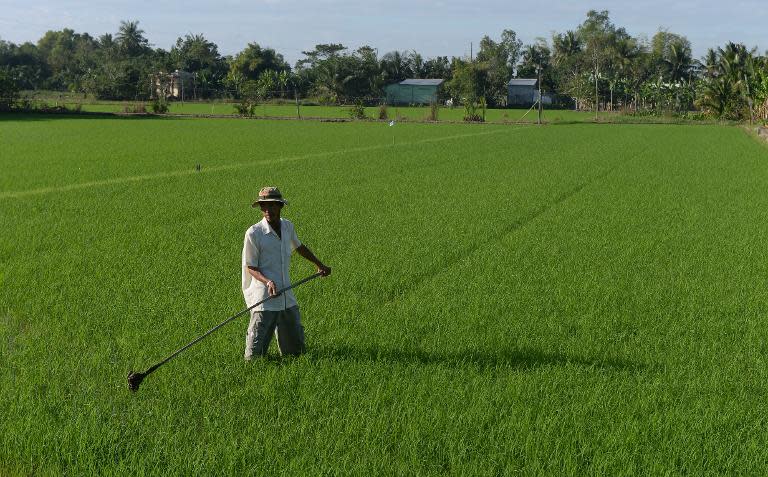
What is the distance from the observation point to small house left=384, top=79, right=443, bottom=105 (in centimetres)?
6519

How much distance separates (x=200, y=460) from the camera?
132 inches

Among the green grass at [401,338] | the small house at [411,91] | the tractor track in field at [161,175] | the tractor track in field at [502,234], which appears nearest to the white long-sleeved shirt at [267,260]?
the green grass at [401,338]

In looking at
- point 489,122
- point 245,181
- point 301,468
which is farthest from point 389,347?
point 489,122

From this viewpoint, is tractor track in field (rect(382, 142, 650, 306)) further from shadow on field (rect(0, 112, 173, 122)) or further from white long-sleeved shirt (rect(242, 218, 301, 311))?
shadow on field (rect(0, 112, 173, 122))

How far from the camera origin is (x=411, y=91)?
65.9m

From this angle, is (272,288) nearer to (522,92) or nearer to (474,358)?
(474,358)

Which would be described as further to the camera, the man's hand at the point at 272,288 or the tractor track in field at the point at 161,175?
the tractor track in field at the point at 161,175

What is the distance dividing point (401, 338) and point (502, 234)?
4.63 m

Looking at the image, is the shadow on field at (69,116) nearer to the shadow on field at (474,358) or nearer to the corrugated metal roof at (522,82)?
the corrugated metal roof at (522,82)

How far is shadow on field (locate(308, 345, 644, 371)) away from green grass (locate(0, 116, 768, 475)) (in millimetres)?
20

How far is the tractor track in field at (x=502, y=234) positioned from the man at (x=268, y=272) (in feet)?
5.68

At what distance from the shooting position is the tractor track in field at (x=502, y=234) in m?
6.75

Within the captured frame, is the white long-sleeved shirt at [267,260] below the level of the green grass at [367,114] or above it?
below

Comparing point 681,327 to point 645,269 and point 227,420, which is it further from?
point 227,420
